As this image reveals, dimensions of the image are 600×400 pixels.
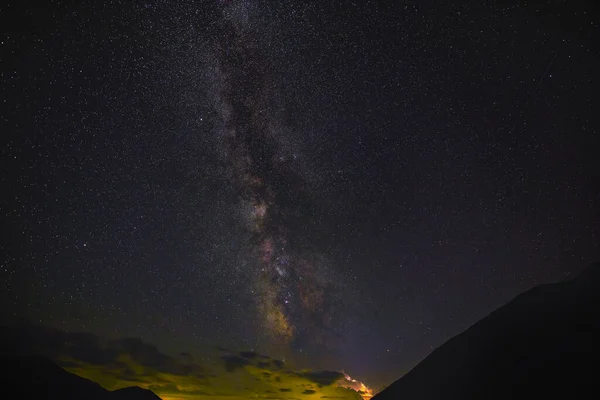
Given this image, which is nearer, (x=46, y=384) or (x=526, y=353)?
(x=526, y=353)

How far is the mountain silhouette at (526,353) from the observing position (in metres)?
29.3

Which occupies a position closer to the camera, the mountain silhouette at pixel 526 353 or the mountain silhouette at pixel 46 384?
the mountain silhouette at pixel 526 353

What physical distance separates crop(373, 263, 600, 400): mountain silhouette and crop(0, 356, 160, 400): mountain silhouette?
11990 cm

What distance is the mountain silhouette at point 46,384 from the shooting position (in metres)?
118

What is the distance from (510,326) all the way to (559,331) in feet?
40.1

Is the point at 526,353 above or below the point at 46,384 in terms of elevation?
below

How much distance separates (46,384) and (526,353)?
526ft

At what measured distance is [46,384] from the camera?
126m

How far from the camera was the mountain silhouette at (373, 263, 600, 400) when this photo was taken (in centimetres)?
2934

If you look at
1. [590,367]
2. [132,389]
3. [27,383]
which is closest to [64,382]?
[27,383]

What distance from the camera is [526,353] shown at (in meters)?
40.7

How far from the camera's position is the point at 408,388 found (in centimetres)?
6328

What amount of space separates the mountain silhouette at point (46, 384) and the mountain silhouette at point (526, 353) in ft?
393

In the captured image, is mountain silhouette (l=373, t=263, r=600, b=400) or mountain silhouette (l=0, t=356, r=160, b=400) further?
mountain silhouette (l=0, t=356, r=160, b=400)
